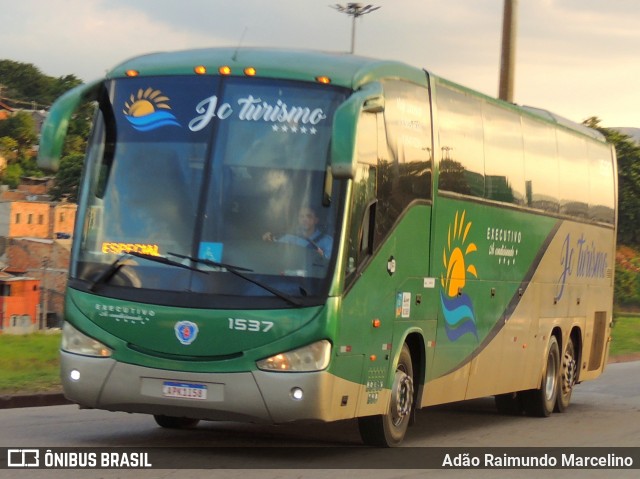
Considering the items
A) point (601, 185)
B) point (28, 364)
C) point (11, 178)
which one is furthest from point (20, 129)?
point (601, 185)

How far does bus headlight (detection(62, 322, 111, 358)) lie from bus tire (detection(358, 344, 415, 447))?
254 cm

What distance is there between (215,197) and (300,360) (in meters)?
1.47

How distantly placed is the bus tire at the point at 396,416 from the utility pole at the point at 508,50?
12206mm

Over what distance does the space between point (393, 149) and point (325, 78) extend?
1213 mm

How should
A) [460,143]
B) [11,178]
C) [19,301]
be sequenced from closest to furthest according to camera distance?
[460,143] → [19,301] → [11,178]

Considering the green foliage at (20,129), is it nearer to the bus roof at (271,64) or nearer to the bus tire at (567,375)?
the bus tire at (567,375)

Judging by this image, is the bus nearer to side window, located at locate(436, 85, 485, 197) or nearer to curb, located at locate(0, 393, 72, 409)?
side window, located at locate(436, 85, 485, 197)

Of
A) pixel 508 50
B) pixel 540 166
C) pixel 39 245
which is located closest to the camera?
pixel 540 166

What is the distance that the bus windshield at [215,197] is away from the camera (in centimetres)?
1041

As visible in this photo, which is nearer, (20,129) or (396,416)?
(396,416)

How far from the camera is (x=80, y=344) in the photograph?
35.3 ft

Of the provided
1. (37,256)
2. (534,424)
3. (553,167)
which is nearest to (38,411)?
(534,424)

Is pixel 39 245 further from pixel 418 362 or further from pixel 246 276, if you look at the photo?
pixel 246 276

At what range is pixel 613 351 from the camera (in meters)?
35.0
